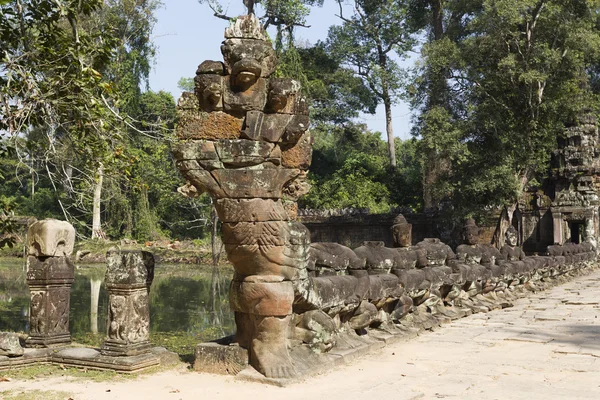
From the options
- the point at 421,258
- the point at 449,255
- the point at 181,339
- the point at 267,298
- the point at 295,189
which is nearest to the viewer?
the point at 267,298

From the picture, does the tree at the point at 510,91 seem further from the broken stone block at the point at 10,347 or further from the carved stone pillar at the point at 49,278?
the broken stone block at the point at 10,347

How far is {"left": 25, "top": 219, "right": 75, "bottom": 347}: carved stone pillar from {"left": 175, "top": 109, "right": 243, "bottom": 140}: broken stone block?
2336 millimetres

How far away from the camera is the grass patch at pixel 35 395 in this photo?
4828 millimetres

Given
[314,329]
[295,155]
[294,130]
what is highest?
[294,130]

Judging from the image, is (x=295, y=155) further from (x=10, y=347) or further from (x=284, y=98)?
(x=10, y=347)

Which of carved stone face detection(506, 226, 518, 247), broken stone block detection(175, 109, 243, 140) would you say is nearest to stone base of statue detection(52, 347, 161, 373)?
broken stone block detection(175, 109, 243, 140)

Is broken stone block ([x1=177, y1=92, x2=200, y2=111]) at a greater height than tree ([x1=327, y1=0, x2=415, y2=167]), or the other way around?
tree ([x1=327, y1=0, x2=415, y2=167])

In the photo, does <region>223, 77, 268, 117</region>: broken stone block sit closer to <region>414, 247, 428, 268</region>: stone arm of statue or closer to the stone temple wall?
<region>414, 247, 428, 268</region>: stone arm of statue

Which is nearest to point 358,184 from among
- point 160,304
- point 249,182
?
point 160,304

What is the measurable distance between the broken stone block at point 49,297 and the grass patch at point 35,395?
2157 mm

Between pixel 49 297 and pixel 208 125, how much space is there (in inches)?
114

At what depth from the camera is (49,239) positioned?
23.8ft

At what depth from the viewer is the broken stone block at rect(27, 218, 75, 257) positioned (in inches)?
285

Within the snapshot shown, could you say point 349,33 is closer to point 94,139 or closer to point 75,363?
point 94,139
